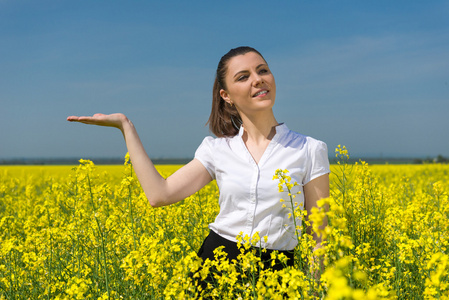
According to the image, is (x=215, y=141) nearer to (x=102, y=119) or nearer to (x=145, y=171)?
(x=145, y=171)

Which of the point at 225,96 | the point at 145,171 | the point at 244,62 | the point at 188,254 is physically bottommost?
the point at 188,254

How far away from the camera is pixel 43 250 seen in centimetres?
323

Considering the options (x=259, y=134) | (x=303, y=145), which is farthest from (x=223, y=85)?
(x=303, y=145)

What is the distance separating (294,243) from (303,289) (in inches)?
25.5

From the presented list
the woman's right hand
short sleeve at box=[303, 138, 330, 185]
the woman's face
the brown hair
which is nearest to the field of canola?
short sleeve at box=[303, 138, 330, 185]

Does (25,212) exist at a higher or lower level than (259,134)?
lower

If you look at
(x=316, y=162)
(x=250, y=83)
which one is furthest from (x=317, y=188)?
(x=250, y=83)

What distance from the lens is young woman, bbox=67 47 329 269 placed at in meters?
2.38

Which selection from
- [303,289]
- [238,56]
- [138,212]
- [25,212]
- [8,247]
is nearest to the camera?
[303,289]

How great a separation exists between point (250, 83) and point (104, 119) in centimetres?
89

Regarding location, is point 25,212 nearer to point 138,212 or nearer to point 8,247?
point 138,212

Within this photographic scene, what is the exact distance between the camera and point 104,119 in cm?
236

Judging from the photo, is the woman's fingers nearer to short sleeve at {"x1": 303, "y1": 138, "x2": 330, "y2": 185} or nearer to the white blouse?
the white blouse

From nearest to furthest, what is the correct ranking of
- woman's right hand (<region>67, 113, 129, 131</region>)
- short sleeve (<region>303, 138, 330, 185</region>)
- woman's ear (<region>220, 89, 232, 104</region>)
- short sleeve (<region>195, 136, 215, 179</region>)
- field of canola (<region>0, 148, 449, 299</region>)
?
field of canola (<region>0, 148, 449, 299</region>), woman's right hand (<region>67, 113, 129, 131</region>), short sleeve (<region>303, 138, 330, 185</region>), short sleeve (<region>195, 136, 215, 179</region>), woman's ear (<region>220, 89, 232, 104</region>)
